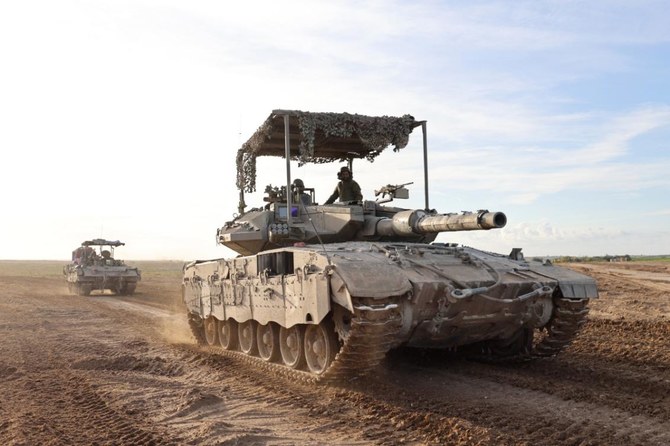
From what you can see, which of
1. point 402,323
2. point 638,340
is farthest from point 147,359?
point 638,340

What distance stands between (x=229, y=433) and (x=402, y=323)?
2.53 meters

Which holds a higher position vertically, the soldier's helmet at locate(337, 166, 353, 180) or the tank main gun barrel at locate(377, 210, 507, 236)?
the soldier's helmet at locate(337, 166, 353, 180)

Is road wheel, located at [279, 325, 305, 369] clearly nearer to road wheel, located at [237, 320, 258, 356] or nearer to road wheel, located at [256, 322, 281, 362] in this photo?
road wheel, located at [256, 322, 281, 362]

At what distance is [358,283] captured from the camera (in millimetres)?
7586

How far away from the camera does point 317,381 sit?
845cm

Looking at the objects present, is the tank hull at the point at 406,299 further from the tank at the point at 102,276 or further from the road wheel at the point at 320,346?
the tank at the point at 102,276

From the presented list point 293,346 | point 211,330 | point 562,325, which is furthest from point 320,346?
point 211,330

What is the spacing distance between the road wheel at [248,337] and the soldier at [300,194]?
222 centimetres

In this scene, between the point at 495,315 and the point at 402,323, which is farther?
the point at 495,315

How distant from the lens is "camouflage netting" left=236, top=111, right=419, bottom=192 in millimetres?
11570

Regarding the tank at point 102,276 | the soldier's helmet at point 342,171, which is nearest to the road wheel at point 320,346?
the soldier's helmet at point 342,171

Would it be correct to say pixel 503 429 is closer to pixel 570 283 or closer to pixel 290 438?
pixel 290 438

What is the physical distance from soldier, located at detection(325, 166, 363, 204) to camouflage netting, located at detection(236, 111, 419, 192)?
64 centimetres

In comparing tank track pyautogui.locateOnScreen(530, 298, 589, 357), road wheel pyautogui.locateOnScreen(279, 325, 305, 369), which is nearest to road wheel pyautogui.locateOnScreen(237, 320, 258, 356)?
road wheel pyautogui.locateOnScreen(279, 325, 305, 369)
